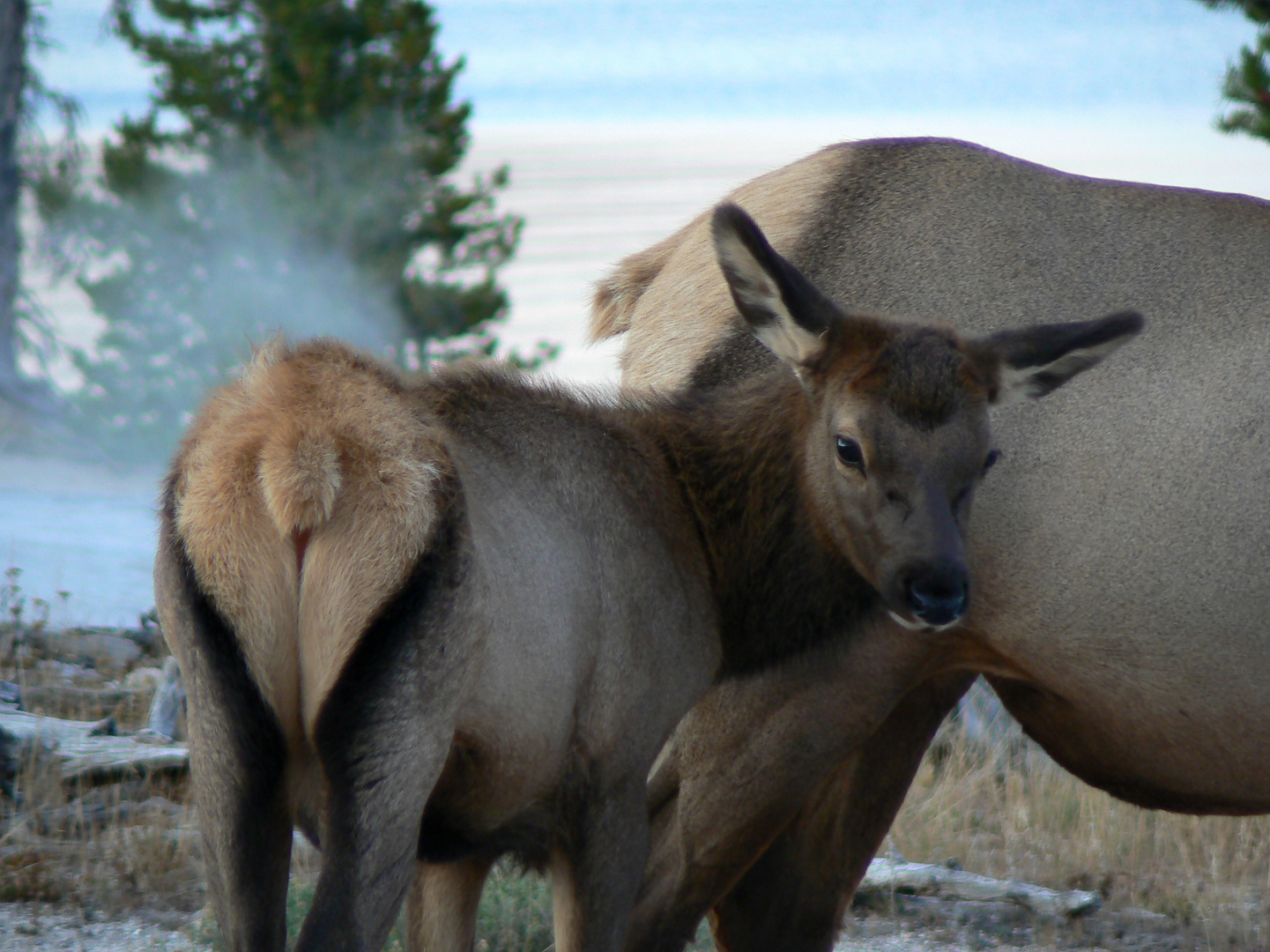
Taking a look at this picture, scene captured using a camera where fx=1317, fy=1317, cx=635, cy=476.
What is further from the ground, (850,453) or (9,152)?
(850,453)

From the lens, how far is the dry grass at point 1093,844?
533 centimetres

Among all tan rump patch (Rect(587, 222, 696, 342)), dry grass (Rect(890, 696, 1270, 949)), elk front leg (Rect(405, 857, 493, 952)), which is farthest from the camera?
dry grass (Rect(890, 696, 1270, 949))

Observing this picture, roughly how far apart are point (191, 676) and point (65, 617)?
6287mm

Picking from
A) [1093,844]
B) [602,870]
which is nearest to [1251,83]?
[1093,844]

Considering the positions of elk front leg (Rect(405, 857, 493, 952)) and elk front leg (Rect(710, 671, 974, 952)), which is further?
elk front leg (Rect(710, 671, 974, 952))

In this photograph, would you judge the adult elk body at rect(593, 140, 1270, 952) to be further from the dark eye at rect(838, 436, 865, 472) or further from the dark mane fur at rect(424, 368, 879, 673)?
the dark eye at rect(838, 436, 865, 472)

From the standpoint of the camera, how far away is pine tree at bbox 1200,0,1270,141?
9.70m

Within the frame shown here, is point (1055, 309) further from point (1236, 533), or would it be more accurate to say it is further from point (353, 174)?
point (353, 174)

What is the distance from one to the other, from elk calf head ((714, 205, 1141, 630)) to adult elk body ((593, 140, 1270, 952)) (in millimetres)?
257

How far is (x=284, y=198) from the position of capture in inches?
972

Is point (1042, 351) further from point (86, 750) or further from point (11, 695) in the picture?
point (11, 695)

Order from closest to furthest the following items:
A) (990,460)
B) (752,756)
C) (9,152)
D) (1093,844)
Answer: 1. (990,460)
2. (752,756)
3. (1093,844)
4. (9,152)

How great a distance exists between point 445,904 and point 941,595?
147 centimetres

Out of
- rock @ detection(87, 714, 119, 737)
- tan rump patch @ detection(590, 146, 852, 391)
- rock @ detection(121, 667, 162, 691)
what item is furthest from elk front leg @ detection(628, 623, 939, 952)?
rock @ detection(121, 667, 162, 691)
